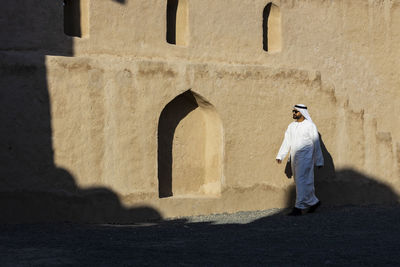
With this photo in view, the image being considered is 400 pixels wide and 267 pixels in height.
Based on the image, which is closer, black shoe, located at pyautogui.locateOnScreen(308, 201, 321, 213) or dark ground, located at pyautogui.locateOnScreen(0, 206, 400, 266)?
dark ground, located at pyautogui.locateOnScreen(0, 206, 400, 266)

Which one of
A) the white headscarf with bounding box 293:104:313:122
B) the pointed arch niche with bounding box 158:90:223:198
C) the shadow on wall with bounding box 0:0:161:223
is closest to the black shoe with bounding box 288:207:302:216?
the pointed arch niche with bounding box 158:90:223:198

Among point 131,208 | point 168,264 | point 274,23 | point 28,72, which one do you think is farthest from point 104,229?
point 274,23

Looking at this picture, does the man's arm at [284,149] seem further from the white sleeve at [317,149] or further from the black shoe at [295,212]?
Answer: the black shoe at [295,212]

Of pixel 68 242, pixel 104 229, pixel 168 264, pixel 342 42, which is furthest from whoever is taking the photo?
pixel 342 42

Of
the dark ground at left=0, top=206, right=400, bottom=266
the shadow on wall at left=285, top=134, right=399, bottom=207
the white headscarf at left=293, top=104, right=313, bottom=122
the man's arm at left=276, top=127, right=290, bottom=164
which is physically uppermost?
the white headscarf at left=293, top=104, right=313, bottom=122

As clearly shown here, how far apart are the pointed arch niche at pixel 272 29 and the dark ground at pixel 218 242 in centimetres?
334

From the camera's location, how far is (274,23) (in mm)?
12023

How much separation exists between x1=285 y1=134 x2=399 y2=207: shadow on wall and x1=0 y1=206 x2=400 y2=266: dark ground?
160cm

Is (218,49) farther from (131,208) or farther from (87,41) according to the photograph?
(131,208)

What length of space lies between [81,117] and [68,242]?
255 centimetres

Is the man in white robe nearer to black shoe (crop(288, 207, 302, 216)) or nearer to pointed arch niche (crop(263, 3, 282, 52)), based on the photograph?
black shoe (crop(288, 207, 302, 216))

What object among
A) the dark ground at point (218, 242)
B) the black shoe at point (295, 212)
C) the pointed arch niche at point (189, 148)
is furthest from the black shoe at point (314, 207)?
the pointed arch niche at point (189, 148)

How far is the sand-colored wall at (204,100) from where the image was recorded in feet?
30.4

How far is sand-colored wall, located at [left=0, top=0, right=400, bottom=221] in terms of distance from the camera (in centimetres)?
927
